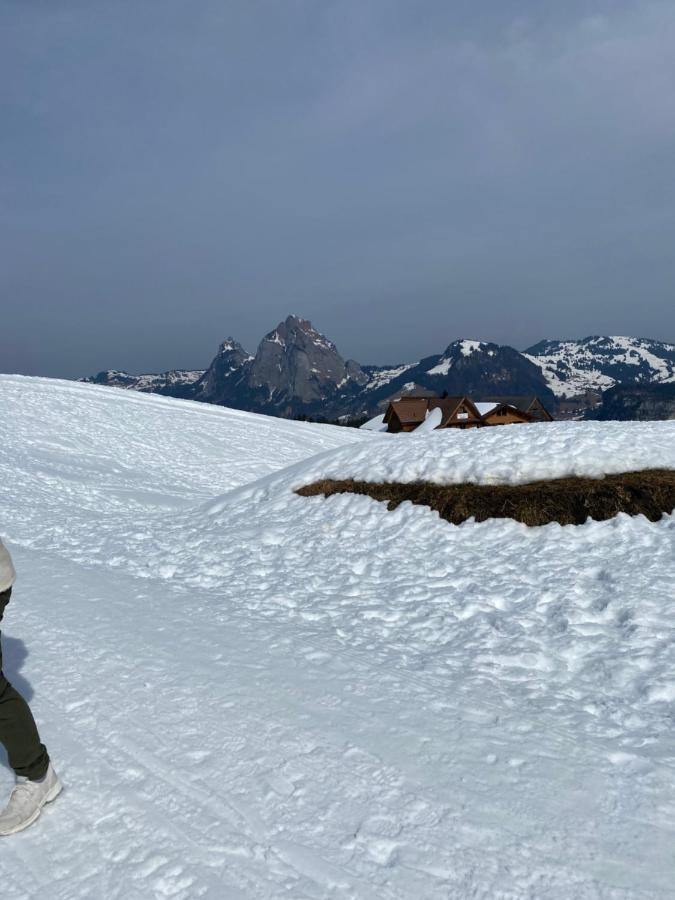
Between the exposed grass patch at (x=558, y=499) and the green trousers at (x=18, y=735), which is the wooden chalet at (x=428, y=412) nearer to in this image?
the exposed grass patch at (x=558, y=499)

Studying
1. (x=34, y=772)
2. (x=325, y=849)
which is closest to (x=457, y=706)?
(x=325, y=849)

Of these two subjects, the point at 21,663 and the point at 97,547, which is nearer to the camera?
the point at 21,663

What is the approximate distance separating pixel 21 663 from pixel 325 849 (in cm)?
490

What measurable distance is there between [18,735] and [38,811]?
2.27 feet

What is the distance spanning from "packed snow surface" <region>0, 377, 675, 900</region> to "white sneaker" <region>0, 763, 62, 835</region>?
0.37 ft

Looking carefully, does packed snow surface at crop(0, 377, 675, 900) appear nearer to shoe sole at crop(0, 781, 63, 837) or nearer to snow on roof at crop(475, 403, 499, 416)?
shoe sole at crop(0, 781, 63, 837)

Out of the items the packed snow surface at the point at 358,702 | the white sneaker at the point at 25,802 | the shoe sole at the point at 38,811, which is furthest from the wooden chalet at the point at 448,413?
the white sneaker at the point at 25,802

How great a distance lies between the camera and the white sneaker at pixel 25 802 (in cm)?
434

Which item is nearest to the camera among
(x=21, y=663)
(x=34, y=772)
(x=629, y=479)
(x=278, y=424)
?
(x=34, y=772)

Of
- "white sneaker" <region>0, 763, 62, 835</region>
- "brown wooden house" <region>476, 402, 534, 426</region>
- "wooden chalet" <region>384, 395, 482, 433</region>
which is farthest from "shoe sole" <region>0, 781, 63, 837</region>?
"brown wooden house" <region>476, 402, 534, 426</region>

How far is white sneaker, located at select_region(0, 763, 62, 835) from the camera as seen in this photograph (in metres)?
4.34

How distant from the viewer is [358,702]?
21.2ft

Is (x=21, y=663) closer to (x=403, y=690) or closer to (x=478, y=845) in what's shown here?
(x=403, y=690)

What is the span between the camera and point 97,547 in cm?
1377
